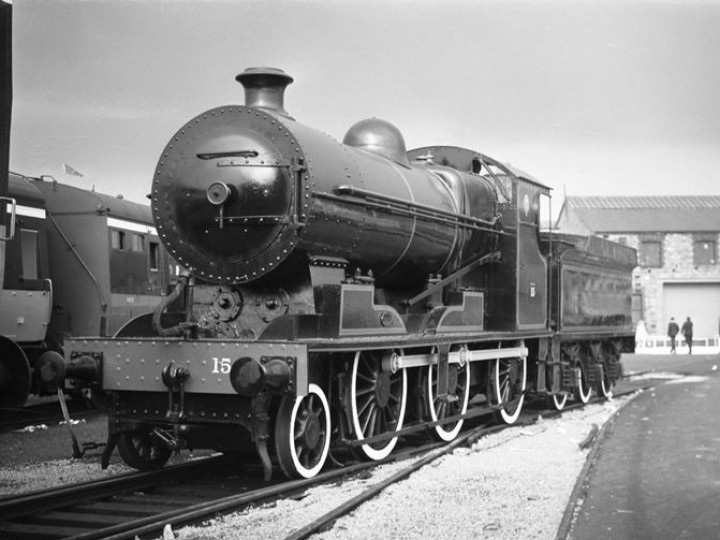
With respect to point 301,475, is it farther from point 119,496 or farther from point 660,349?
point 660,349

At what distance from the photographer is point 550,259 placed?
1277 cm

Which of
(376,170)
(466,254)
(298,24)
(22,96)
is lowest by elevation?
(466,254)

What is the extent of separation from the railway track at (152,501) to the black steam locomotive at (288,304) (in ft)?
1.05

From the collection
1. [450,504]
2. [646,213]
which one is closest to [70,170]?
[450,504]

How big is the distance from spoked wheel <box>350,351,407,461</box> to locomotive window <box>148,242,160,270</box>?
22.0ft

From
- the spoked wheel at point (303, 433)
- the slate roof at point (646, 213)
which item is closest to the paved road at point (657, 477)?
the spoked wheel at point (303, 433)

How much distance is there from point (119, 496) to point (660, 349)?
108ft

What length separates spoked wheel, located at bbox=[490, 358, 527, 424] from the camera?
36.2 feet

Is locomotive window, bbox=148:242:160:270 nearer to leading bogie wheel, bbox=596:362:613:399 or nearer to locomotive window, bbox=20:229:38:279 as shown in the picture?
locomotive window, bbox=20:229:38:279

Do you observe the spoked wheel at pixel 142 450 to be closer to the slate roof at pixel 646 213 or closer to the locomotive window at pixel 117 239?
the locomotive window at pixel 117 239

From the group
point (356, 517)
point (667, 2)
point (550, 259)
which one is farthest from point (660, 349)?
point (356, 517)

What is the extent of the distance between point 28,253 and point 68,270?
144 centimetres

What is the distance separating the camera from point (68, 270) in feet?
42.7

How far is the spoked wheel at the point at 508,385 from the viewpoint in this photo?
1105cm
